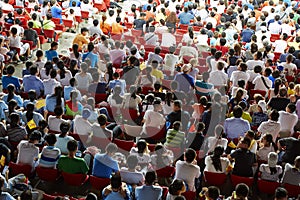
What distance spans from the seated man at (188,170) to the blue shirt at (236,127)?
6.59 ft

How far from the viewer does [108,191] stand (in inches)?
367

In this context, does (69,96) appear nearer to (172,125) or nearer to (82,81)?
(82,81)

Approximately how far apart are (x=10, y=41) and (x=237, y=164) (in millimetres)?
8215

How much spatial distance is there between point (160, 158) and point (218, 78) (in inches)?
181

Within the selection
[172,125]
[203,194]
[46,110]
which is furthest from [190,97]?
[203,194]

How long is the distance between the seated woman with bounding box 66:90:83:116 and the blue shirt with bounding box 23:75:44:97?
1.33 m

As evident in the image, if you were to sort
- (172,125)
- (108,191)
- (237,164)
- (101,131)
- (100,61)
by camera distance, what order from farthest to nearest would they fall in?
(100,61), (172,125), (101,131), (237,164), (108,191)

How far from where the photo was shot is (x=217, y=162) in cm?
1034

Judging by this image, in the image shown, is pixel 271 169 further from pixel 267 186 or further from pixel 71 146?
pixel 71 146

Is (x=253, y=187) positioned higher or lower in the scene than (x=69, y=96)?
lower

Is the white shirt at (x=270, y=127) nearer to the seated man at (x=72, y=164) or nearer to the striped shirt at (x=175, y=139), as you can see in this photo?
the striped shirt at (x=175, y=139)

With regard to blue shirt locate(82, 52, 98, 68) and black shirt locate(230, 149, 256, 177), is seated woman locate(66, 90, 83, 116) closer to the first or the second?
blue shirt locate(82, 52, 98, 68)

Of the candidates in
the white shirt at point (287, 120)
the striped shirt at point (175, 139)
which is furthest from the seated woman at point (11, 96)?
the white shirt at point (287, 120)

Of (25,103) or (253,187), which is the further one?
(25,103)
